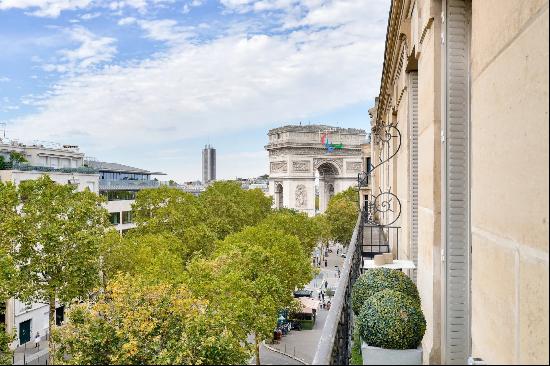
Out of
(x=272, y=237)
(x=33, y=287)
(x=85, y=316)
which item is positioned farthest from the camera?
(x=272, y=237)

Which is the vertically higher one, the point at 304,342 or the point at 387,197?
the point at 387,197

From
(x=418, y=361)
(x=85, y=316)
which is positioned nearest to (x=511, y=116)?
(x=418, y=361)

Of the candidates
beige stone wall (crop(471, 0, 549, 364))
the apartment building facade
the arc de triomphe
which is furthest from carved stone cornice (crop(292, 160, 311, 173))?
beige stone wall (crop(471, 0, 549, 364))

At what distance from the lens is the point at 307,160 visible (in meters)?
90.2

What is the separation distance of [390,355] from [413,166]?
593 cm

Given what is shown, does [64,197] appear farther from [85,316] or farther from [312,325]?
[312,325]

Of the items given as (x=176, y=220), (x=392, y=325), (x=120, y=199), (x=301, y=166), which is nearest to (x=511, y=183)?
(x=392, y=325)

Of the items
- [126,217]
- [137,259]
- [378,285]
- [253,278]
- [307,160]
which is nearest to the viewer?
[378,285]

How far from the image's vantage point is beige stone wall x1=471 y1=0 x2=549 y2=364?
9.00ft

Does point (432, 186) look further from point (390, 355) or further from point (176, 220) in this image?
point (176, 220)

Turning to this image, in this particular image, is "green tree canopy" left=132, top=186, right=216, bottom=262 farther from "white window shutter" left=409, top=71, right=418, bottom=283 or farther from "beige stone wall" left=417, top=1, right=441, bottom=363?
"beige stone wall" left=417, top=1, right=441, bottom=363

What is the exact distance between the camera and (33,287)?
23.1m

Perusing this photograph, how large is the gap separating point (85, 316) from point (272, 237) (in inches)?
799

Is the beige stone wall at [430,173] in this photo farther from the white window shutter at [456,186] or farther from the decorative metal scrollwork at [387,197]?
the decorative metal scrollwork at [387,197]
